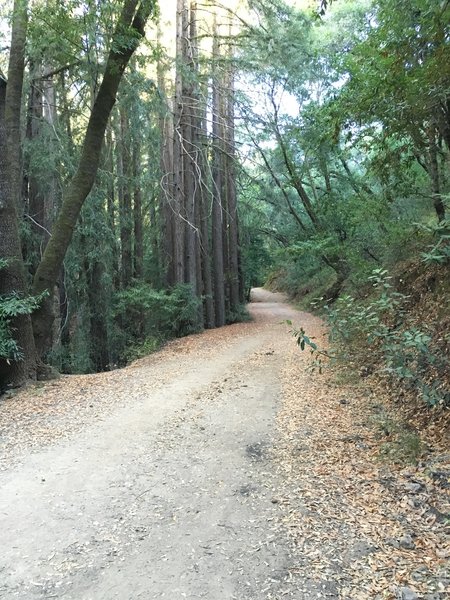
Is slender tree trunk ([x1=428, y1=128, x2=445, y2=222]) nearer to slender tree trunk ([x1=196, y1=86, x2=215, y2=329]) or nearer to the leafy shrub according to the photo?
the leafy shrub

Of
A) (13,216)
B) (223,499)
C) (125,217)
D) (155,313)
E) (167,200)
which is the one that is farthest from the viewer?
(125,217)

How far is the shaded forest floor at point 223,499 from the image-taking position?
258 centimetres

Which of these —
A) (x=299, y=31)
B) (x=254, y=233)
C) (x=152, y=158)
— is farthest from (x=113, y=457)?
(x=254, y=233)

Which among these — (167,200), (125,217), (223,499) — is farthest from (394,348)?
(125,217)

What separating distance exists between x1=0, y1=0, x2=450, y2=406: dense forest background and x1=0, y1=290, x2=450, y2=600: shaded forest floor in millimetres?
964

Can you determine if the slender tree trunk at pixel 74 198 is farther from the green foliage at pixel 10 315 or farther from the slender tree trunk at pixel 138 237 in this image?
the slender tree trunk at pixel 138 237

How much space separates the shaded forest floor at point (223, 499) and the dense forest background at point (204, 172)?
96 centimetres

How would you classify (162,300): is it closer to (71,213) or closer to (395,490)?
(71,213)

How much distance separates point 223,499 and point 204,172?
12761 mm

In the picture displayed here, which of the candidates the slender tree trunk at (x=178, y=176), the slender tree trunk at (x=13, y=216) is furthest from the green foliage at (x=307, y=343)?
the slender tree trunk at (x=178, y=176)

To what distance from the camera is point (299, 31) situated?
504 inches

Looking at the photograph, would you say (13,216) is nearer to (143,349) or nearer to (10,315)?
(10,315)

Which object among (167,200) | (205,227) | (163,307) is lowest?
(163,307)

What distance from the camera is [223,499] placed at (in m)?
3.52
